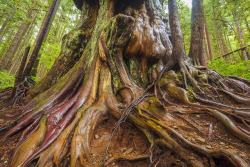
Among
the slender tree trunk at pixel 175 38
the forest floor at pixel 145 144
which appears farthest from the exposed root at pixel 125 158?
the slender tree trunk at pixel 175 38

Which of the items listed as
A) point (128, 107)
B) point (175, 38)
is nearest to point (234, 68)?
point (175, 38)

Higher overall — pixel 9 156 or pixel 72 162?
pixel 72 162

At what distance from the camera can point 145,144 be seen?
6.30 feet

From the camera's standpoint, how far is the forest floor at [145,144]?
1.50m

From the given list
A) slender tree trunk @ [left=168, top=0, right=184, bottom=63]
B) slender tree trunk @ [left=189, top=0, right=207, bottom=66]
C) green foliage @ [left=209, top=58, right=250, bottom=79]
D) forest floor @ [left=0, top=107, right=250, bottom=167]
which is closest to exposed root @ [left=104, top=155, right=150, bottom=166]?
forest floor @ [left=0, top=107, right=250, bottom=167]

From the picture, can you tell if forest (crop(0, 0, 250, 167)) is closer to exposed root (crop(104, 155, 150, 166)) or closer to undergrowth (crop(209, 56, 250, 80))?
exposed root (crop(104, 155, 150, 166))

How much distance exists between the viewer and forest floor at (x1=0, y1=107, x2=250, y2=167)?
150 centimetres

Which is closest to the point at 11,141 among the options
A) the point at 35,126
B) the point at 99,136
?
the point at 35,126

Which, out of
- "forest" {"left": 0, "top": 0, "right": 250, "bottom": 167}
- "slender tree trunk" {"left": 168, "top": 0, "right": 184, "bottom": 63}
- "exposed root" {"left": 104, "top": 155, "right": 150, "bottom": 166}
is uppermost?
"slender tree trunk" {"left": 168, "top": 0, "right": 184, "bottom": 63}

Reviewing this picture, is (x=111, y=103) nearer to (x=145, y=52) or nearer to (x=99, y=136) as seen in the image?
(x=99, y=136)

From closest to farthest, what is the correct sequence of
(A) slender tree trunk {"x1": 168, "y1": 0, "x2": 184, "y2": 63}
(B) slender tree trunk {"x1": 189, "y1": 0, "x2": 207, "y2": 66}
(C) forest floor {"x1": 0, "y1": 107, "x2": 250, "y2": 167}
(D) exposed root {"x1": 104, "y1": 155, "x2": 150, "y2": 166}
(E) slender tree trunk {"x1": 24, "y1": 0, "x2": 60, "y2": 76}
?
(C) forest floor {"x1": 0, "y1": 107, "x2": 250, "y2": 167}
(D) exposed root {"x1": 104, "y1": 155, "x2": 150, "y2": 166}
(A) slender tree trunk {"x1": 168, "y1": 0, "x2": 184, "y2": 63}
(E) slender tree trunk {"x1": 24, "y1": 0, "x2": 60, "y2": 76}
(B) slender tree trunk {"x1": 189, "y1": 0, "x2": 207, "y2": 66}

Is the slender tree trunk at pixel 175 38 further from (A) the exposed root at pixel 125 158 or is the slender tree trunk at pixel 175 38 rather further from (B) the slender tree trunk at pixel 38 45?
(B) the slender tree trunk at pixel 38 45

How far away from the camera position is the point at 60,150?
1653mm

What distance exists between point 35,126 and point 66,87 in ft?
3.76
